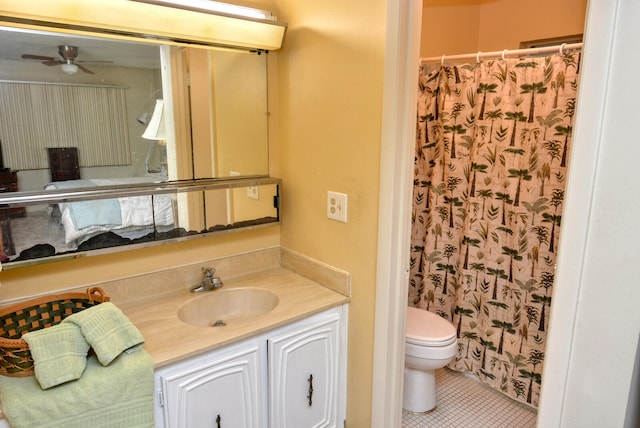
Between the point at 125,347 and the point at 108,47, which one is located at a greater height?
the point at 108,47

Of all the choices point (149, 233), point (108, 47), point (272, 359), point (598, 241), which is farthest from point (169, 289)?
point (598, 241)

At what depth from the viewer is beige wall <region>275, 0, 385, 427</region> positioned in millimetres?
1542

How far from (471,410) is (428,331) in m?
0.52

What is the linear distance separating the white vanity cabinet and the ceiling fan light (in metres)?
1.06

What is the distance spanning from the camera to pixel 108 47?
1.51 meters

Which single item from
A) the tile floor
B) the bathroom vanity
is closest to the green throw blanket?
the bathroom vanity

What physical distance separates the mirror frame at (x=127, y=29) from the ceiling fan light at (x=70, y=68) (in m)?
0.11

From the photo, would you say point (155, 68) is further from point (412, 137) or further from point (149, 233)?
point (412, 137)

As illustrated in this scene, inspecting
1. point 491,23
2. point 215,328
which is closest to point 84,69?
point 215,328

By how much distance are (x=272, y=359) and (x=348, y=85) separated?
3.54 feet

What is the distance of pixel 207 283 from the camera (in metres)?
1.80

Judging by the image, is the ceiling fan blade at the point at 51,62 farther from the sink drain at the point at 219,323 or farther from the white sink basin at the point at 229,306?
the sink drain at the point at 219,323

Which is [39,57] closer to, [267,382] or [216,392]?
[216,392]

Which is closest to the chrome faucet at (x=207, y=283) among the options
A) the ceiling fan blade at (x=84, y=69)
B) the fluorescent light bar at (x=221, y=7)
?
the ceiling fan blade at (x=84, y=69)
